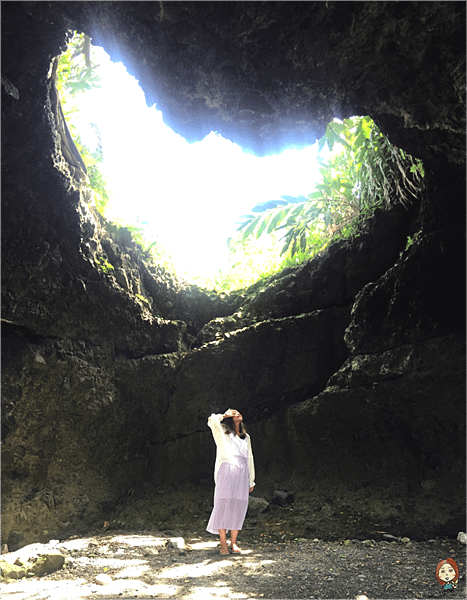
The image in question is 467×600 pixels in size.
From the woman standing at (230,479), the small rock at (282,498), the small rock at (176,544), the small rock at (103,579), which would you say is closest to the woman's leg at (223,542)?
the woman standing at (230,479)

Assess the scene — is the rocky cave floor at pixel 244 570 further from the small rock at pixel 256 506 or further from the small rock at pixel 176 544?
the small rock at pixel 256 506

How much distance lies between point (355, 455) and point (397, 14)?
502cm

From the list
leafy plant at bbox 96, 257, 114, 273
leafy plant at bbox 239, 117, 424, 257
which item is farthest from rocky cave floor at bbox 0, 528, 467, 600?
leafy plant at bbox 239, 117, 424, 257

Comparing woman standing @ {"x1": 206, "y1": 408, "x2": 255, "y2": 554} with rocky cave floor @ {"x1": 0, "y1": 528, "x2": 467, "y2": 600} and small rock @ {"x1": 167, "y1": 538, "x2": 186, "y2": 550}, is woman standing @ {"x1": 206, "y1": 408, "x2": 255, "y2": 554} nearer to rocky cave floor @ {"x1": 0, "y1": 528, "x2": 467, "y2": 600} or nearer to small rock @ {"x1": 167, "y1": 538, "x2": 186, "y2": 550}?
rocky cave floor @ {"x1": 0, "y1": 528, "x2": 467, "y2": 600}

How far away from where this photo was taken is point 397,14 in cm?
351

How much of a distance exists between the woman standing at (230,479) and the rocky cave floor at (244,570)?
27cm

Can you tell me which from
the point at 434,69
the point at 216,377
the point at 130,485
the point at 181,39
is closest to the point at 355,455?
the point at 216,377

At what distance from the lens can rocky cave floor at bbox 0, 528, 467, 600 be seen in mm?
2795

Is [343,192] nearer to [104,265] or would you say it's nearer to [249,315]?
[249,315]

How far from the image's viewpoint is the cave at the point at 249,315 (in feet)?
12.7

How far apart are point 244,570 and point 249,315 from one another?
12.9 feet

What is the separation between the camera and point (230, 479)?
4219 mm

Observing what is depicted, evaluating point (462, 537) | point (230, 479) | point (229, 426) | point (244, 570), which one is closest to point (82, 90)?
point (229, 426)

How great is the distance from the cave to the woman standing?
1.17 m
